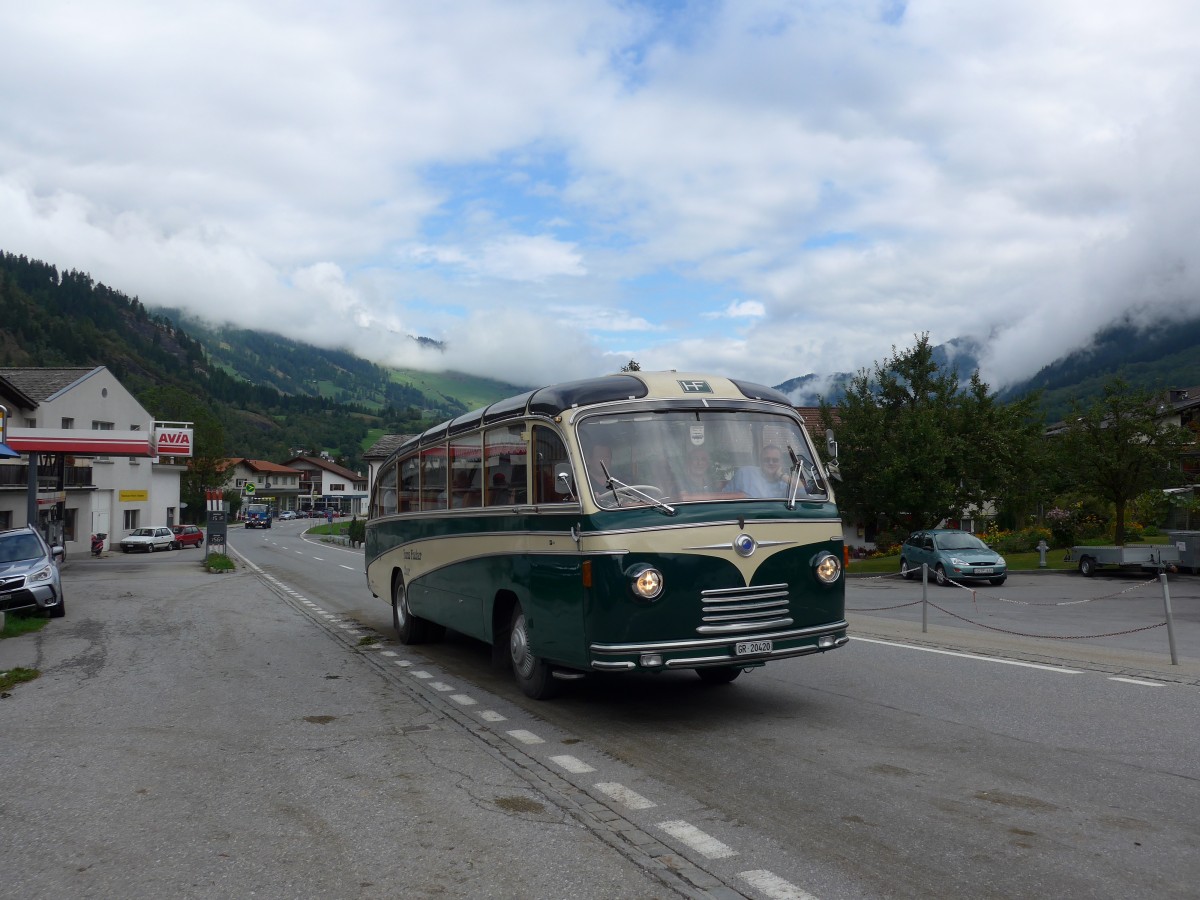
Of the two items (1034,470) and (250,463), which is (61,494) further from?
(250,463)

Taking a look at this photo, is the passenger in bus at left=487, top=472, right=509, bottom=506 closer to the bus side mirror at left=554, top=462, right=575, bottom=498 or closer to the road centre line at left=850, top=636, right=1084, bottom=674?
the bus side mirror at left=554, top=462, right=575, bottom=498

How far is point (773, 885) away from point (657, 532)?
3.57m

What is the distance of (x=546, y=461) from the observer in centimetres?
885

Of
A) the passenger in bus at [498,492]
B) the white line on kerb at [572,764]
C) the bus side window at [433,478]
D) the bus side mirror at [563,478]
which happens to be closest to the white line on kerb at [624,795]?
the white line on kerb at [572,764]

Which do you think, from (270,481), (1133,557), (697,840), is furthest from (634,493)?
(270,481)

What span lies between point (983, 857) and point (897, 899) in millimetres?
785

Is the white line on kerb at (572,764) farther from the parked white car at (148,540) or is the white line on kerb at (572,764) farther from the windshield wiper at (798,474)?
the parked white car at (148,540)

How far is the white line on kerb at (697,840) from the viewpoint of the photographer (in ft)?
16.7

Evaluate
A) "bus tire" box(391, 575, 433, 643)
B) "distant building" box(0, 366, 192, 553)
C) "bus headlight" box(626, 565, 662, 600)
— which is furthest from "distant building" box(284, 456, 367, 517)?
"bus headlight" box(626, 565, 662, 600)

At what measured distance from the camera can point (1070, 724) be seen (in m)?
8.02

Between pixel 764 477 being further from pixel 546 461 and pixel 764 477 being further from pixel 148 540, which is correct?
pixel 148 540

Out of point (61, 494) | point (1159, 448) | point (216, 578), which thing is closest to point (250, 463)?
point (61, 494)

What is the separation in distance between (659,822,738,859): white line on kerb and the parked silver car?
15.5 meters

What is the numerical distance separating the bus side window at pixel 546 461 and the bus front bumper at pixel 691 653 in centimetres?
137
